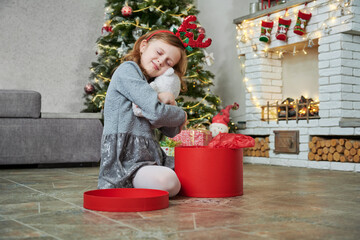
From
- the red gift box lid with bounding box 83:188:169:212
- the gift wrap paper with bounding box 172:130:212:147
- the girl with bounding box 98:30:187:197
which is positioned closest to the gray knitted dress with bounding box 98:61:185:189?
the girl with bounding box 98:30:187:197

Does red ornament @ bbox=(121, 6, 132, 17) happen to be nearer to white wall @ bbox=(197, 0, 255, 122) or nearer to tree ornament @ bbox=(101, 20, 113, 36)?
tree ornament @ bbox=(101, 20, 113, 36)

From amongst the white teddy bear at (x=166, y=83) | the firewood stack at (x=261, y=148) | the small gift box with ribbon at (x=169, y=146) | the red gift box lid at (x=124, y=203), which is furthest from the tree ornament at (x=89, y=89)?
the red gift box lid at (x=124, y=203)

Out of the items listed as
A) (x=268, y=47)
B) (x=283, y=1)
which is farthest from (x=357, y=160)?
(x=283, y=1)

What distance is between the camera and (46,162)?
3.31 m

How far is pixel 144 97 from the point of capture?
1.58m

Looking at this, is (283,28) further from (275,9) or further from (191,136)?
(191,136)

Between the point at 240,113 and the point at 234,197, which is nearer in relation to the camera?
the point at 234,197

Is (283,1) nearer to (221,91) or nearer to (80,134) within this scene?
(221,91)

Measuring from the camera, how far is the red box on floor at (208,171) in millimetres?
1666

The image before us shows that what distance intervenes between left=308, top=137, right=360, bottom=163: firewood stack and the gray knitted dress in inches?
79.9

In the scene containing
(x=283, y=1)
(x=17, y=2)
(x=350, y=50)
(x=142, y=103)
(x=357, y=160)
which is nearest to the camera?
(x=142, y=103)

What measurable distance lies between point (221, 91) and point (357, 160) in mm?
2127

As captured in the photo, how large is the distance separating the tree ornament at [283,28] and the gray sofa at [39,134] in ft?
5.95

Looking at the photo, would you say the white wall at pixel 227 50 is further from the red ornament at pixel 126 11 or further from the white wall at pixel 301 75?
the red ornament at pixel 126 11
